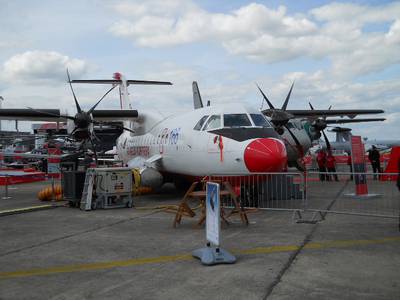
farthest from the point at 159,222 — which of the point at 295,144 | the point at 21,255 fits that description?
the point at 295,144

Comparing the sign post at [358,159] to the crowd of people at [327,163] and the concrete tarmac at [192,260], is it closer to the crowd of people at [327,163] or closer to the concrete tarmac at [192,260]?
the concrete tarmac at [192,260]

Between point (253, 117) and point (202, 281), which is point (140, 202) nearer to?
point (253, 117)

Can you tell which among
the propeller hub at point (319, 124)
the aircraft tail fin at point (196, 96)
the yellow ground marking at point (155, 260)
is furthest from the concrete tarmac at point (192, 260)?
the propeller hub at point (319, 124)

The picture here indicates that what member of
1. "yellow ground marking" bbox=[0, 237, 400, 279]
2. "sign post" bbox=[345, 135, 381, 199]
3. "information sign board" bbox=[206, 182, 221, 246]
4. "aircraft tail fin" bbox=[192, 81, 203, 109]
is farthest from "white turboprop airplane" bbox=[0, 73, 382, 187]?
"aircraft tail fin" bbox=[192, 81, 203, 109]

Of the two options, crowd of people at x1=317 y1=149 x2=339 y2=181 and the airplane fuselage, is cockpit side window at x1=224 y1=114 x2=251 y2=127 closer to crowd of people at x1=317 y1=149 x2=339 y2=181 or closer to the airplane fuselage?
the airplane fuselage

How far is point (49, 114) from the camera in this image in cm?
1747

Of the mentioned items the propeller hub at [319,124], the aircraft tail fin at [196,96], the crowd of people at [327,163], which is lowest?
the crowd of people at [327,163]

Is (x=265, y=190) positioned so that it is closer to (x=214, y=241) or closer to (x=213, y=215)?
(x=213, y=215)

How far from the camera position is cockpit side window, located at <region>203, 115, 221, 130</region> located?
38.5 ft

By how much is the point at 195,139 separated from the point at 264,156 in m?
2.74

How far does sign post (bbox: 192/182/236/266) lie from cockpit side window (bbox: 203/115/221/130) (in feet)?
18.3

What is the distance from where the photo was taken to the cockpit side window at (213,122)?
38.5 ft

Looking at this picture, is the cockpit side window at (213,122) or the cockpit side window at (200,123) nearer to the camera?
the cockpit side window at (213,122)

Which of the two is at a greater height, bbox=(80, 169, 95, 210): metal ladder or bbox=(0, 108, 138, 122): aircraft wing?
bbox=(0, 108, 138, 122): aircraft wing
